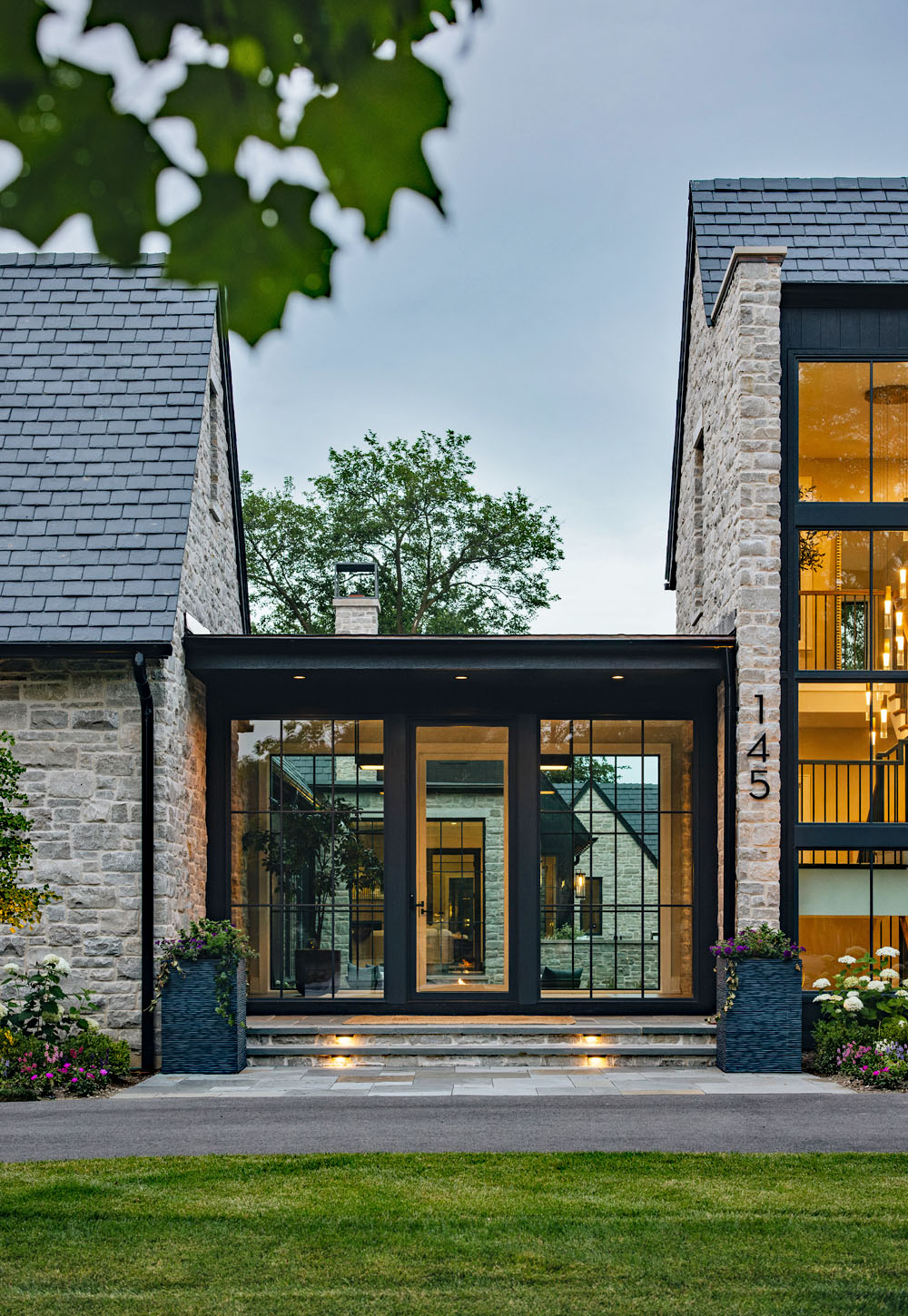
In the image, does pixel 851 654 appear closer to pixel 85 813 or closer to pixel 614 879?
pixel 614 879

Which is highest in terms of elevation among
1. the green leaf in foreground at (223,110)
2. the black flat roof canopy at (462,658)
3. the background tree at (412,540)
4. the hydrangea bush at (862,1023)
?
the background tree at (412,540)

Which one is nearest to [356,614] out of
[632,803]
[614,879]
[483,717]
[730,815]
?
[483,717]

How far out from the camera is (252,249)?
141 centimetres

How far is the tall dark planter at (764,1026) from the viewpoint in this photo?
26.7 feet

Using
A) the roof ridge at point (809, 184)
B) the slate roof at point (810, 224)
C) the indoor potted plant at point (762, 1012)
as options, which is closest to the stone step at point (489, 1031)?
the indoor potted plant at point (762, 1012)

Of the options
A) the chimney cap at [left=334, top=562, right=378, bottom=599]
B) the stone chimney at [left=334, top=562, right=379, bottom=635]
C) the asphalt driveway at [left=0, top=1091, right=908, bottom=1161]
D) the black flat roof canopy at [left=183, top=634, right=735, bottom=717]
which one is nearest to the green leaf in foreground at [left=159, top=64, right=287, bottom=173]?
the asphalt driveway at [left=0, top=1091, right=908, bottom=1161]

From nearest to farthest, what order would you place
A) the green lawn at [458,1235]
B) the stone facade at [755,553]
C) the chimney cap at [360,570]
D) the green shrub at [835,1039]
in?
the green lawn at [458,1235] < the green shrub at [835,1039] < the stone facade at [755,553] < the chimney cap at [360,570]

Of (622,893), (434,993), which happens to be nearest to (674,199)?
(622,893)

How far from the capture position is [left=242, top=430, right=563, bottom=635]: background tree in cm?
2438

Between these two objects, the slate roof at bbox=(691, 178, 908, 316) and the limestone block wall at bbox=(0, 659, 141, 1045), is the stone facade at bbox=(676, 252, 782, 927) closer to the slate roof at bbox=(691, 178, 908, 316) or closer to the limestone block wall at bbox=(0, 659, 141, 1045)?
the slate roof at bbox=(691, 178, 908, 316)

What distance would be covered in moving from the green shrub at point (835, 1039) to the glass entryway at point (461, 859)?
8.10 feet

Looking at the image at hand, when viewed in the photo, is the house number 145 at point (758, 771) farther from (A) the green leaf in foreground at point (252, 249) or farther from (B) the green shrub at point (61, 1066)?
(A) the green leaf in foreground at point (252, 249)

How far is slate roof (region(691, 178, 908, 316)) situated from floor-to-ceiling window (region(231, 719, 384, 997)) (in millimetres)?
5168

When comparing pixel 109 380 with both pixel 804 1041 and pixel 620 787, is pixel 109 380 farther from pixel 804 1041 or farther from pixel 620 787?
pixel 804 1041
